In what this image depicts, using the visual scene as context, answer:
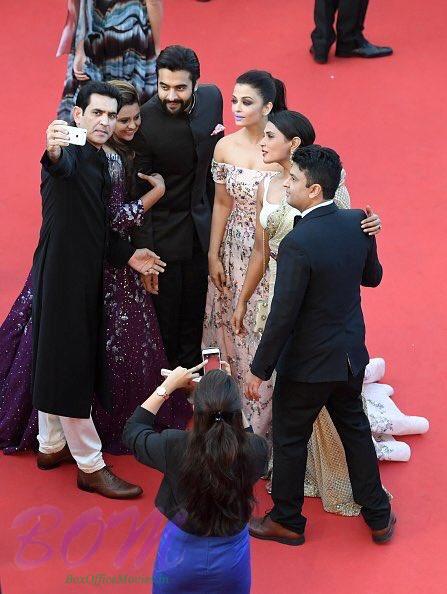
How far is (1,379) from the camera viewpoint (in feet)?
13.4

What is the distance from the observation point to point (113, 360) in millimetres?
3986

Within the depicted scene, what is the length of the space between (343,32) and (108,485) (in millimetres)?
3952

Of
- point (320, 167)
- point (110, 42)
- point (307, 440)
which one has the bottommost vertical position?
point (307, 440)

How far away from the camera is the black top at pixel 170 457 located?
2.76 metres

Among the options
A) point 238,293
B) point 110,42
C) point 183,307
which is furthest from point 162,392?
point 110,42

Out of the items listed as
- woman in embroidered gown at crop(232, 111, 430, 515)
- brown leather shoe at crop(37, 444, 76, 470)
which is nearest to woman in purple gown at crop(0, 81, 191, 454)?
brown leather shoe at crop(37, 444, 76, 470)

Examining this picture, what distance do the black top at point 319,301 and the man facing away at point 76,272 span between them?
0.62m

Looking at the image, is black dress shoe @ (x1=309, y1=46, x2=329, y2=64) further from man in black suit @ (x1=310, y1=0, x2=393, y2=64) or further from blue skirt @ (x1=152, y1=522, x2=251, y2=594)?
blue skirt @ (x1=152, y1=522, x2=251, y2=594)

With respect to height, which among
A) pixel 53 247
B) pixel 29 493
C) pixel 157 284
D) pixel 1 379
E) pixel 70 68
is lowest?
pixel 29 493

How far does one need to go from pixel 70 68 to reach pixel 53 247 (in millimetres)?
2160

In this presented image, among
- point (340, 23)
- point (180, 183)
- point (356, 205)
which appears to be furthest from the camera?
point (340, 23)

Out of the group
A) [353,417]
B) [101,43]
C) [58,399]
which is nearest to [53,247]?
[58,399]

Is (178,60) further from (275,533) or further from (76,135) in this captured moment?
(275,533)

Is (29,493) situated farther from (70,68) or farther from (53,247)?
(70,68)
